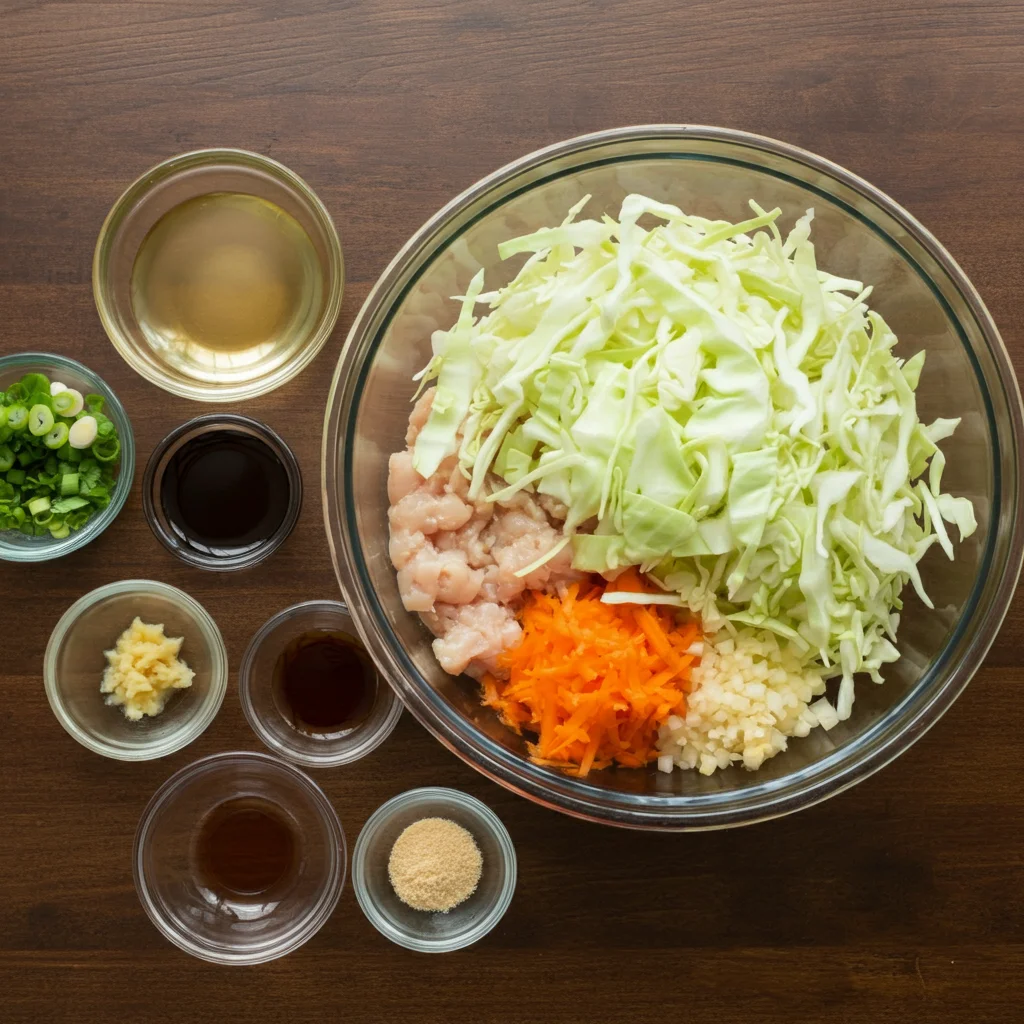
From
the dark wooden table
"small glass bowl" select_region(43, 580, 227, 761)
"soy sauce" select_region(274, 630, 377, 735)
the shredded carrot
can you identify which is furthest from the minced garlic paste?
the shredded carrot

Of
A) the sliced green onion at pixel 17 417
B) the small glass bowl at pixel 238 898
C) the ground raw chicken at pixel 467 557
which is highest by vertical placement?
the sliced green onion at pixel 17 417

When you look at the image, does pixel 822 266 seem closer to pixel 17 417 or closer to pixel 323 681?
pixel 323 681

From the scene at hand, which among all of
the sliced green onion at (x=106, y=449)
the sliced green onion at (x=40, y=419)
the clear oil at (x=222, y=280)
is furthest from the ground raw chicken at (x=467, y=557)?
the sliced green onion at (x=40, y=419)

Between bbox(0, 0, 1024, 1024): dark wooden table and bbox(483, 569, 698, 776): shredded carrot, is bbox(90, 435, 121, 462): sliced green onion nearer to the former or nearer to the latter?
bbox(0, 0, 1024, 1024): dark wooden table

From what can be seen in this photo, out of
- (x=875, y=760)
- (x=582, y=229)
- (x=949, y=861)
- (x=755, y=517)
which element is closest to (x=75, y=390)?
(x=582, y=229)

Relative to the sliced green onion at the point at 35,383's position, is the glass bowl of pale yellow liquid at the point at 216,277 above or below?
above

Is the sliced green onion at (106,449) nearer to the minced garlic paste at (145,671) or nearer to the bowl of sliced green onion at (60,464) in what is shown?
the bowl of sliced green onion at (60,464)
